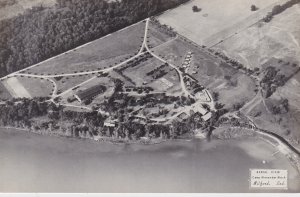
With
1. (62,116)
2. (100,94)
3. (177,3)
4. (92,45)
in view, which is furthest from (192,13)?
(62,116)

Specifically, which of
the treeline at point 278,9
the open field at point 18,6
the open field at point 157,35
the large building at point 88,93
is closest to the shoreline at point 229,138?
the large building at point 88,93

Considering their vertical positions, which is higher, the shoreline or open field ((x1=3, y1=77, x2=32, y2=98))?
open field ((x1=3, y1=77, x2=32, y2=98))

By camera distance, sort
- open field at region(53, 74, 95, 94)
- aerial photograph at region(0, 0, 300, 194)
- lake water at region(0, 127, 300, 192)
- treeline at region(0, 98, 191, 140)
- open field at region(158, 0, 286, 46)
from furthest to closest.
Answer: open field at region(158, 0, 286, 46)
open field at region(53, 74, 95, 94)
treeline at region(0, 98, 191, 140)
aerial photograph at region(0, 0, 300, 194)
lake water at region(0, 127, 300, 192)

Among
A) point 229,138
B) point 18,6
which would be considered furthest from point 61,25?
point 229,138

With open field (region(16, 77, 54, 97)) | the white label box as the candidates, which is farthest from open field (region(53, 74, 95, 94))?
the white label box

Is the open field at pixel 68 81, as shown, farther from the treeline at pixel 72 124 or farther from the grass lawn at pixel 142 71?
the grass lawn at pixel 142 71

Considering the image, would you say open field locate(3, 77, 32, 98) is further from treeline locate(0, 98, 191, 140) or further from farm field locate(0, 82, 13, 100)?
treeline locate(0, 98, 191, 140)

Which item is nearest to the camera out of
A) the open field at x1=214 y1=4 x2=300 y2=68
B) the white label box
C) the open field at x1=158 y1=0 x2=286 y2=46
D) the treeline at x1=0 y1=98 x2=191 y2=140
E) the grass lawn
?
the white label box
